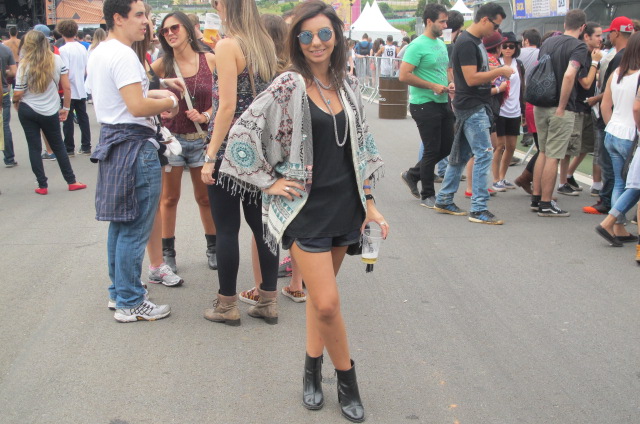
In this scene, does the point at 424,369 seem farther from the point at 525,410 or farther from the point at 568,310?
the point at 568,310

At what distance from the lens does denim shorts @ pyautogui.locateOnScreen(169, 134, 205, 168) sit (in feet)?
17.4

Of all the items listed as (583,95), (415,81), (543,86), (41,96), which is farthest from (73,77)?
(583,95)

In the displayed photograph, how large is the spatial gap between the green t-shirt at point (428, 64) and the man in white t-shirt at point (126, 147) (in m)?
3.86

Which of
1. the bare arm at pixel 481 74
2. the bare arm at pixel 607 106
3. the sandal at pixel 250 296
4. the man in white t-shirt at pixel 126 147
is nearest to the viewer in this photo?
the man in white t-shirt at pixel 126 147

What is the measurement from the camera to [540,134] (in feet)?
24.7

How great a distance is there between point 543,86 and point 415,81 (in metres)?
1.33

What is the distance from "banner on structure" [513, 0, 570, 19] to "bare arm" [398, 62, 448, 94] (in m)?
10.8

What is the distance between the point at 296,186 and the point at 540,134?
5.06 m

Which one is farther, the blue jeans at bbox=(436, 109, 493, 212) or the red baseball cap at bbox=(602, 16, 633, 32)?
the red baseball cap at bbox=(602, 16, 633, 32)

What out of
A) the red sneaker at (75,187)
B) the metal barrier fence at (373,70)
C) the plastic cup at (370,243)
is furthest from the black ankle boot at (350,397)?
the metal barrier fence at (373,70)

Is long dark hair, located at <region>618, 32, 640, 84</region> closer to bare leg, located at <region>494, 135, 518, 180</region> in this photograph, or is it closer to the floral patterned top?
bare leg, located at <region>494, 135, 518, 180</region>

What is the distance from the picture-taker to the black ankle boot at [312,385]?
11.5ft

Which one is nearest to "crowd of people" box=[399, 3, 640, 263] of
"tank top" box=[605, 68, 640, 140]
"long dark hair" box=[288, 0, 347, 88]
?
"tank top" box=[605, 68, 640, 140]

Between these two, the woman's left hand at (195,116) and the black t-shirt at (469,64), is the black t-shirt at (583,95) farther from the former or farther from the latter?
the woman's left hand at (195,116)
